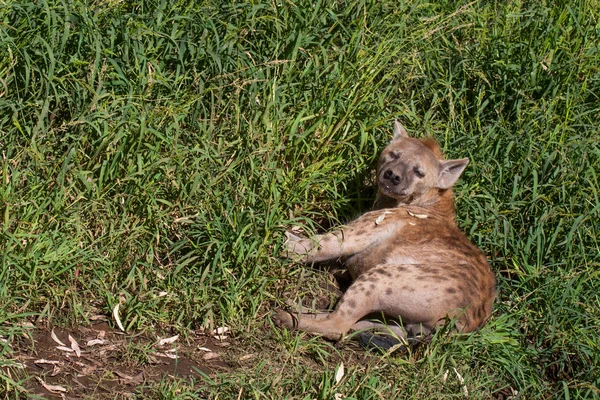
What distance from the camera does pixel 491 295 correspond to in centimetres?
568

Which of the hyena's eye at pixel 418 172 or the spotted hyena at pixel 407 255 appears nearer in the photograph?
the spotted hyena at pixel 407 255

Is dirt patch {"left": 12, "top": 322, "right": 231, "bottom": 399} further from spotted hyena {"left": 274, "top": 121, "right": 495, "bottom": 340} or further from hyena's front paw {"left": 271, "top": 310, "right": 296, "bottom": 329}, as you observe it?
spotted hyena {"left": 274, "top": 121, "right": 495, "bottom": 340}

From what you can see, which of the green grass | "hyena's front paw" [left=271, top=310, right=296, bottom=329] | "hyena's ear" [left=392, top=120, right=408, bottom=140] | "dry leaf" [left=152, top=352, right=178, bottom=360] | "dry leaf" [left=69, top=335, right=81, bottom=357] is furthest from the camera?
"hyena's ear" [left=392, top=120, right=408, bottom=140]

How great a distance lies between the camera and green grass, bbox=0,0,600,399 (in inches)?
201

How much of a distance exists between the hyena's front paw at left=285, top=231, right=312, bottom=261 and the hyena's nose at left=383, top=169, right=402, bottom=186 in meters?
0.70

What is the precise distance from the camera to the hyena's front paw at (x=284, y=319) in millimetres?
5328

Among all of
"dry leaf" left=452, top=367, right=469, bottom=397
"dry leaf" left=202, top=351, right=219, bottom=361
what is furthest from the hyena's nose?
"dry leaf" left=202, top=351, right=219, bottom=361

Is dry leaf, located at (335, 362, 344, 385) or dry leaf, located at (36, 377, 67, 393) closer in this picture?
dry leaf, located at (36, 377, 67, 393)

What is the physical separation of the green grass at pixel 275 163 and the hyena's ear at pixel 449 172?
163 mm

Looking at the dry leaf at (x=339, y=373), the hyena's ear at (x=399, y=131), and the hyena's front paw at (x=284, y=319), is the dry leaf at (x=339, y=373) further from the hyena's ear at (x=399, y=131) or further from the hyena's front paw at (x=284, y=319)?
the hyena's ear at (x=399, y=131)

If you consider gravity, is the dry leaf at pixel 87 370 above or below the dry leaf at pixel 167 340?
below

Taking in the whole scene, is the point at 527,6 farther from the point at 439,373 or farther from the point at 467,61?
the point at 439,373

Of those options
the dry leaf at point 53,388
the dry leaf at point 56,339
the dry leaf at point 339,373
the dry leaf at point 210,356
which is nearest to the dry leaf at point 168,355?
the dry leaf at point 210,356

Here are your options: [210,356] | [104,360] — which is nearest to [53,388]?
[104,360]
